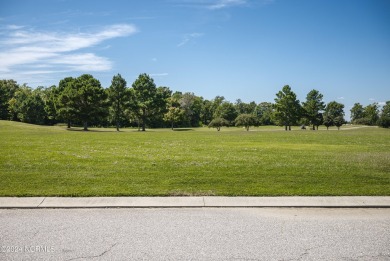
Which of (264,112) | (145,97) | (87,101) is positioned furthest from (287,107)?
(87,101)

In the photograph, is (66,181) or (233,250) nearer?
(233,250)

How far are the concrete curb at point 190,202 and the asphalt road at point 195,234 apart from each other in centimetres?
25

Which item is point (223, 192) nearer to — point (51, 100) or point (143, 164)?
point (143, 164)

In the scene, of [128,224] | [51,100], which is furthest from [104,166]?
[51,100]

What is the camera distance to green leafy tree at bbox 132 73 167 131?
251ft

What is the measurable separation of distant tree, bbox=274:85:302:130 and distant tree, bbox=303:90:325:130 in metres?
6.65

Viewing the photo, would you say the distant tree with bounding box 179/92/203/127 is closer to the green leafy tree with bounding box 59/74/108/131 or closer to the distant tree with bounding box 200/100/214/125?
the distant tree with bounding box 200/100/214/125

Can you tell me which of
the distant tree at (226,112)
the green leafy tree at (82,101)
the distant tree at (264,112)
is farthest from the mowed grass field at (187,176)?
the distant tree at (264,112)

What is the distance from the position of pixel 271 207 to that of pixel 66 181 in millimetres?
7208

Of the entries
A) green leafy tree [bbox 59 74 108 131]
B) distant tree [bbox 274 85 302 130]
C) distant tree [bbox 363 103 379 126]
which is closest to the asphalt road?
green leafy tree [bbox 59 74 108 131]

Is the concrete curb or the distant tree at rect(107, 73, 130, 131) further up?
the distant tree at rect(107, 73, 130, 131)

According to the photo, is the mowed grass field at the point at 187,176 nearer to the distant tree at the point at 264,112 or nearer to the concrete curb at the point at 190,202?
the concrete curb at the point at 190,202

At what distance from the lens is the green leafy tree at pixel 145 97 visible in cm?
7662

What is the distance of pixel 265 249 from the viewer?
520 cm
